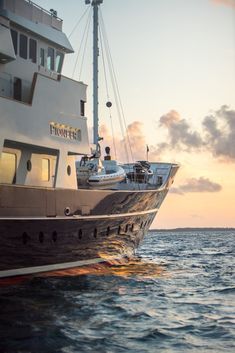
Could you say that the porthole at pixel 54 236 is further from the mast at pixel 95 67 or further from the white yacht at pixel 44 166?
the mast at pixel 95 67

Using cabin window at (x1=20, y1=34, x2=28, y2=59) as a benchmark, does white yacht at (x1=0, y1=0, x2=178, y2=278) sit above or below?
below

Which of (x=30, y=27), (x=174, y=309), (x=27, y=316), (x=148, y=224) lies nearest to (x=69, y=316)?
(x=27, y=316)

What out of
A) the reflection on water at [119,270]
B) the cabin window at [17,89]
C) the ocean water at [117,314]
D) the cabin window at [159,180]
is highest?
the cabin window at [17,89]

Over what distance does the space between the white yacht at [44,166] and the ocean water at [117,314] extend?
1144 mm

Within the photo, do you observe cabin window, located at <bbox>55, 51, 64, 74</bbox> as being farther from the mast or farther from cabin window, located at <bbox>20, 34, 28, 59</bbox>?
the mast

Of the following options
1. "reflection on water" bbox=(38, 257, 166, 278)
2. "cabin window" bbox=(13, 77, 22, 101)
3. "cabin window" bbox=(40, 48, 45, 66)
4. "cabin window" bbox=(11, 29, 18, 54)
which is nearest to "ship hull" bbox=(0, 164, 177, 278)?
"reflection on water" bbox=(38, 257, 166, 278)

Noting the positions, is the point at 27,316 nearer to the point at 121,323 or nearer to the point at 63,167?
the point at 121,323

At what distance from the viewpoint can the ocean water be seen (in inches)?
354

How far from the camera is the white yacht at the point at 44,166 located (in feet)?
47.4

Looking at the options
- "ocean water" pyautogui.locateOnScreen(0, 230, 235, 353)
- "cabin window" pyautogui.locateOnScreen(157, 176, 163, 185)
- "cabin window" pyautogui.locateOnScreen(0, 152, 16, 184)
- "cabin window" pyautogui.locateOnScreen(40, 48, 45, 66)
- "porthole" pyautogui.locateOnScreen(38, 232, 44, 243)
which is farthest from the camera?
"cabin window" pyautogui.locateOnScreen(157, 176, 163, 185)

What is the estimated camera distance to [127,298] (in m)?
13.9

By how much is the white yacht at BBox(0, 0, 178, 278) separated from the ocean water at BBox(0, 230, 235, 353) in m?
1.14

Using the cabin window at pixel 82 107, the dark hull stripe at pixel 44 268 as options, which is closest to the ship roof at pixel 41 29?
the cabin window at pixel 82 107

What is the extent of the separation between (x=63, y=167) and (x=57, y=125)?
152 cm
